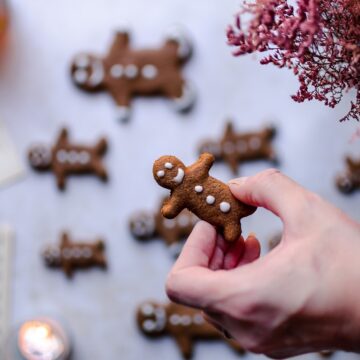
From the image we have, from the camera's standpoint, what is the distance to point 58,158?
1.89 m

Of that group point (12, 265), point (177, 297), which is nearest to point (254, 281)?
point (177, 297)

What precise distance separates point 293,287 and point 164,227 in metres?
1.27

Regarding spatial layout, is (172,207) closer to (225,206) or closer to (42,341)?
(225,206)

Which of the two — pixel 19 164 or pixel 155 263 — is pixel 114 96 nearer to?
pixel 19 164

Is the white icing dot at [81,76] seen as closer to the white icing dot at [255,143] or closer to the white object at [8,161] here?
the white object at [8,161]

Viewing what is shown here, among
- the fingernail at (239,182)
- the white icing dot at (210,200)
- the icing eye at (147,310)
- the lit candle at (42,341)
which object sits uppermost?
the fingernail at (239,182)

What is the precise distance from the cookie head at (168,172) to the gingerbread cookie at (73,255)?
116cm

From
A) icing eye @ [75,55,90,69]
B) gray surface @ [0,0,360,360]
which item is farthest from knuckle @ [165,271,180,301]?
icing eye @ [75,55,90,69]

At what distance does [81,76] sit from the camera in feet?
6.13

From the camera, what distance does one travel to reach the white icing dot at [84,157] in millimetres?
1862

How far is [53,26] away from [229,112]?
57 cm

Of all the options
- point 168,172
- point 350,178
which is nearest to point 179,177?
point 168,172

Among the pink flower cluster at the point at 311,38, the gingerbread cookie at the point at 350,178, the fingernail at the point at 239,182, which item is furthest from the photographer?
the gingerbread cookie at the point at 350,178

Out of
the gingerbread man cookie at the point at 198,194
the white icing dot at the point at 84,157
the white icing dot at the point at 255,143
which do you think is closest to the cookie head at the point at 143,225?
the white icing dot at the point at 84,157
